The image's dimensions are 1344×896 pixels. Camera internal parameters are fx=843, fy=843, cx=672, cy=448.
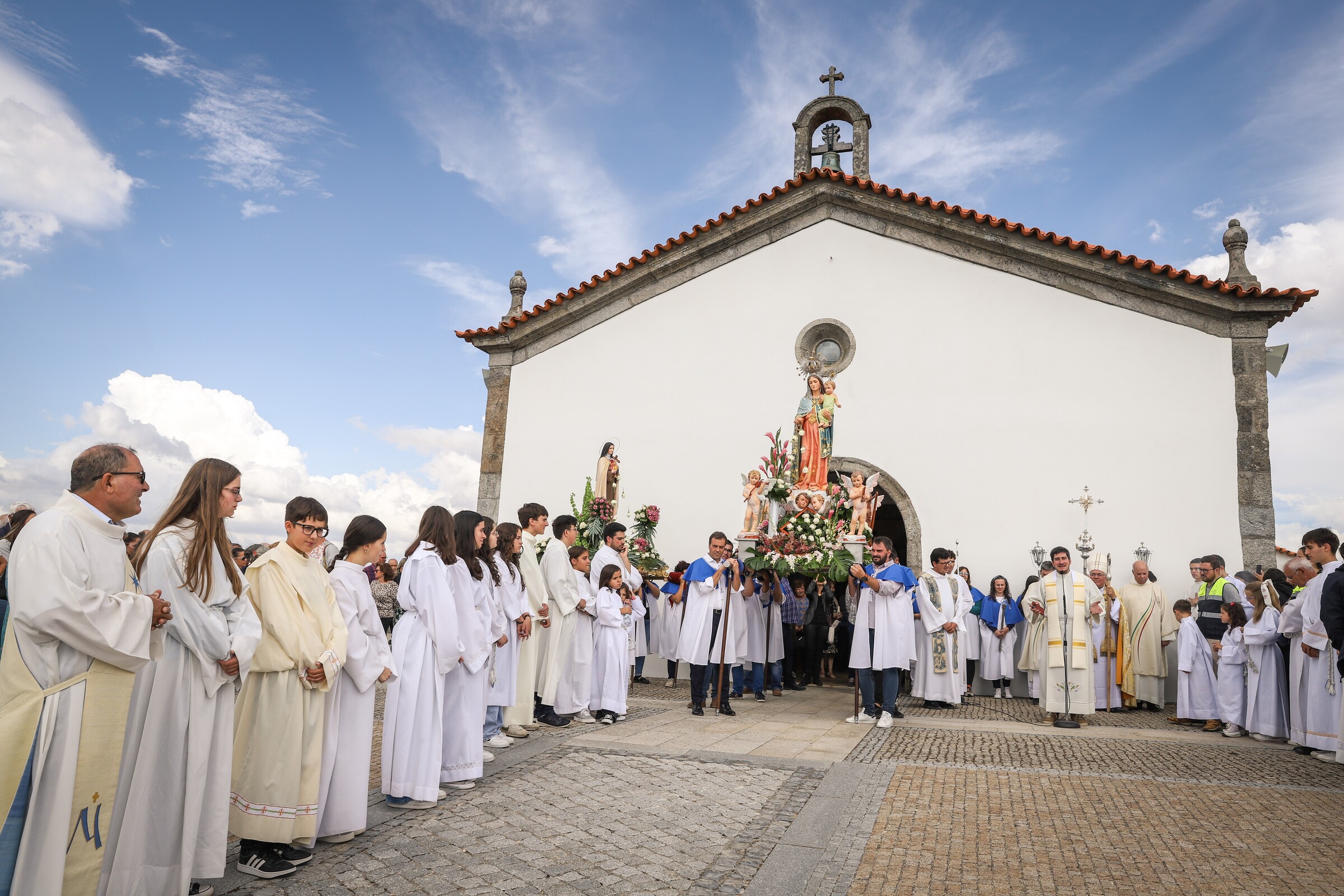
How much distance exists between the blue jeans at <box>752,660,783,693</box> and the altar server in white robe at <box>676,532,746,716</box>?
0.95 metres

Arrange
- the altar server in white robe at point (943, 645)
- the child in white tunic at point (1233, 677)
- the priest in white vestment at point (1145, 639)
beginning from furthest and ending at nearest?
the priest in white vestment at point (1145, 639) < the altar server in white robe at point (943, 645) < the child in white tunic at point (1233, 677)

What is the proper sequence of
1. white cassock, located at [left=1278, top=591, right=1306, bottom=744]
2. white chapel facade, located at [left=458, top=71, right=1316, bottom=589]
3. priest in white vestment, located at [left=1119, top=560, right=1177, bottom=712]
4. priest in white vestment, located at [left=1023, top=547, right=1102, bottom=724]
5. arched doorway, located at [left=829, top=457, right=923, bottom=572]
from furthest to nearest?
arched doorway, located at [left=829, top=457, right=923, bottom=572] < white chapel facade, located at [left=458, top=71, right=1316, bottom=589] < priest in white vestment, located at [left=1119, top=560, right=1177, bottom=712] < priest in white vestment, located at [left=1023, top=547, right=1102, bottom=724] < white cassock, located at [left=1278, top=591, right=1306, bottom=744]

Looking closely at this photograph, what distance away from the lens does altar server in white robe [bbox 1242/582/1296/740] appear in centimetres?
829

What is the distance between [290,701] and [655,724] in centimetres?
458

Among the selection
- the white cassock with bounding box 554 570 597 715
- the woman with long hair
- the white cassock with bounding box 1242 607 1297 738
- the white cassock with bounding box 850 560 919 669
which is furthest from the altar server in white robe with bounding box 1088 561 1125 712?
the woman with long hair

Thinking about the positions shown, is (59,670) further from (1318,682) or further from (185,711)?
(1318,682)

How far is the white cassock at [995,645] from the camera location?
11.5 meters

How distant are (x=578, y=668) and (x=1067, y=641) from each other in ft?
16.9

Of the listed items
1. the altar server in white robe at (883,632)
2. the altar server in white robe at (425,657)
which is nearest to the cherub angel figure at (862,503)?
the altar server in white robe at (883,632)

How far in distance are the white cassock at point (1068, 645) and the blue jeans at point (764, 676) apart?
322cm

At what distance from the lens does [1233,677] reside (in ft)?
28.7

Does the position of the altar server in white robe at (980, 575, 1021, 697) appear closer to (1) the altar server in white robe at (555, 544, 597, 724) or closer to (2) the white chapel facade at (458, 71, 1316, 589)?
(2) the white chapel facade at (458, 71, 1316, 589)

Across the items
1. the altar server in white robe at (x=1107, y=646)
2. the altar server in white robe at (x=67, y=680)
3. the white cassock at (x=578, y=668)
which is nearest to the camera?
the altar server in white robe at (x=67, y=680)

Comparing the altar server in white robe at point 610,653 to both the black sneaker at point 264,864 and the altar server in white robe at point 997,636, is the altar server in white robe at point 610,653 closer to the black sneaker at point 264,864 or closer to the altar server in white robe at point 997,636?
the black sneaker at point 264,864
